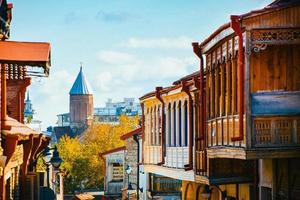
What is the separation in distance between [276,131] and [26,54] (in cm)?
539

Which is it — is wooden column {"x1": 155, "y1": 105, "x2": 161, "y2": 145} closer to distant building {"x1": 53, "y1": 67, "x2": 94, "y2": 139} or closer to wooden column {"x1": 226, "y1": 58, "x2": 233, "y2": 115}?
wooden column {"x1": 226, "y1": 58, "x2": 233, "y2": 115}

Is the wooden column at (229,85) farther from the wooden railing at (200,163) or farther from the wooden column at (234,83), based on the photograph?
the wooden railing at (200,163)

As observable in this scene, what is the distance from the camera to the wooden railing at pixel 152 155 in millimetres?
30994

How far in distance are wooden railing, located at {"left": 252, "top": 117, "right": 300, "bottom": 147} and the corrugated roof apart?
517 feet

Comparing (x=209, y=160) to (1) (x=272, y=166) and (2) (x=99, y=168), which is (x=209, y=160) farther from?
(2) (x=99, y=168)

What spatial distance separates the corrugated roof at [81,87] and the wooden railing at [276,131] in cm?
15766

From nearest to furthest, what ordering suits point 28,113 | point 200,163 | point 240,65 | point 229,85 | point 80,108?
1. point 240,65
2. point 229,85
3. point 200,163
4. point 28,113
5. point 80,108

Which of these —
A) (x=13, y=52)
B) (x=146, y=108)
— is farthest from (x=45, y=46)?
(x=146, y=108)

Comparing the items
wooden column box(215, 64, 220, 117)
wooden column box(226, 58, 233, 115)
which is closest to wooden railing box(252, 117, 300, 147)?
wooden column box(226, 58, 233, 115)

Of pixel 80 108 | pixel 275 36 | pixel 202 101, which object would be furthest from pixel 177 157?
pixel 80 108

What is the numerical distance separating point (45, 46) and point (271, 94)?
4906 mm

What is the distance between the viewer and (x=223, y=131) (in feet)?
58.5

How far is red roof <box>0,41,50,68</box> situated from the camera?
41.6 ft

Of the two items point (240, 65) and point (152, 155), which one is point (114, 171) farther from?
point (240, 65)
